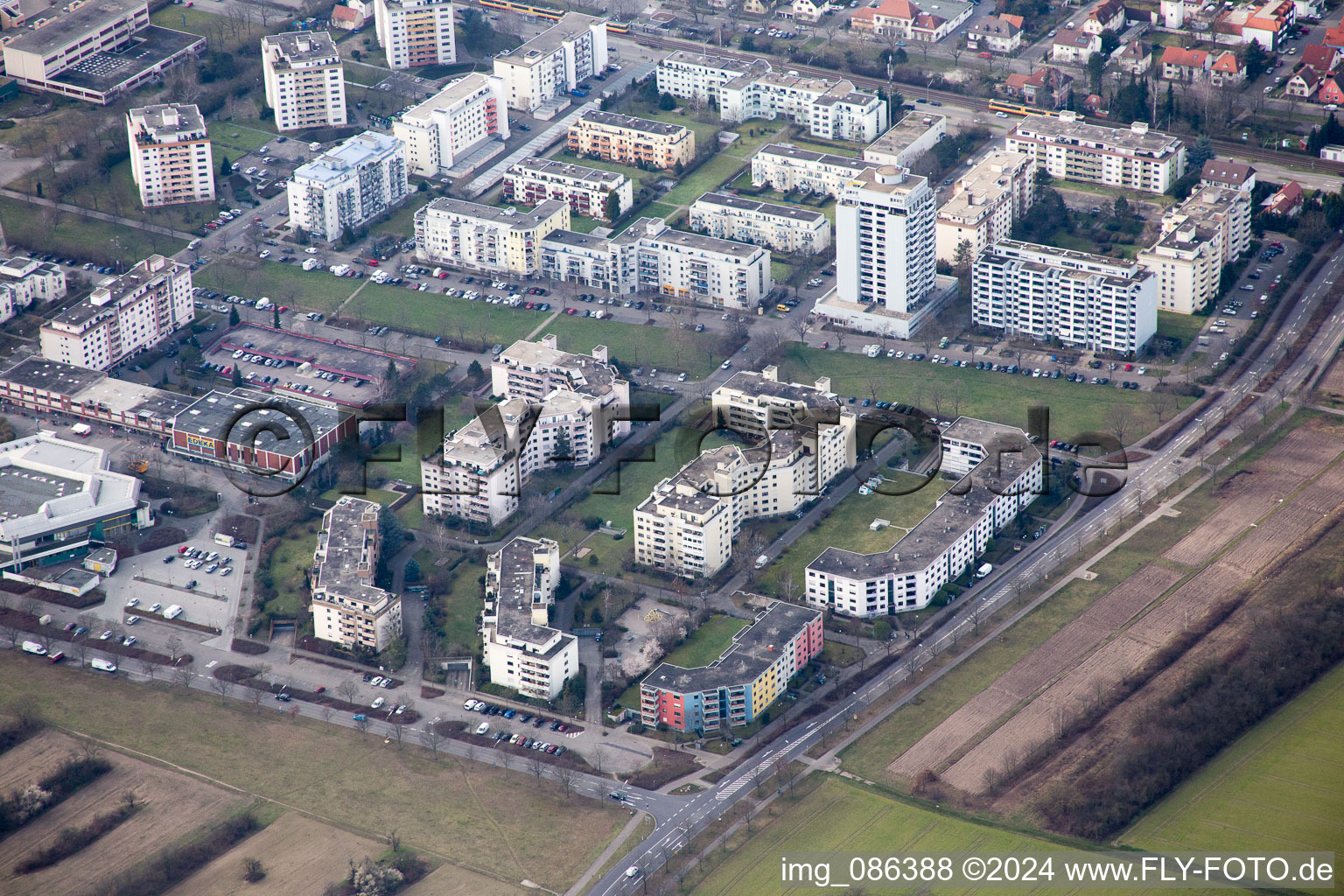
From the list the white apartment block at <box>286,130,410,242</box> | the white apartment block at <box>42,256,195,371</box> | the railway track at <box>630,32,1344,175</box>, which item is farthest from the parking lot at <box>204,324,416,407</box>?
the railway track at <box>630,32,1344,175</box>

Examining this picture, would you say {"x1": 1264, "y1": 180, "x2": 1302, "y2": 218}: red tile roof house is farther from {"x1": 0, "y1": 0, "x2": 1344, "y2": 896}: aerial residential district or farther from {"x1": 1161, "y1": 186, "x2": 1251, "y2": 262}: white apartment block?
{"x1": 1161, "y1": 186, "x2": 1251, "y2": 262}: white apartment block

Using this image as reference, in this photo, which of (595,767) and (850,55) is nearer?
(595,767)

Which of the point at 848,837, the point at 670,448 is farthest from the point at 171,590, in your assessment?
the point at 848,837

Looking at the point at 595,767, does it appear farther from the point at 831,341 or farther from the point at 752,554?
the point at 831,341

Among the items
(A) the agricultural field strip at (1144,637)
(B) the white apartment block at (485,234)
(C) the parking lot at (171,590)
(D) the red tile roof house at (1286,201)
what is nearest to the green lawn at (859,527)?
(A) the agricultural field strip at (1144,637)

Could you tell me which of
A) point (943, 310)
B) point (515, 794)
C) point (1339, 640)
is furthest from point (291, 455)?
point (1339, 640)

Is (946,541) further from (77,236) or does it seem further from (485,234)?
(77,236)
